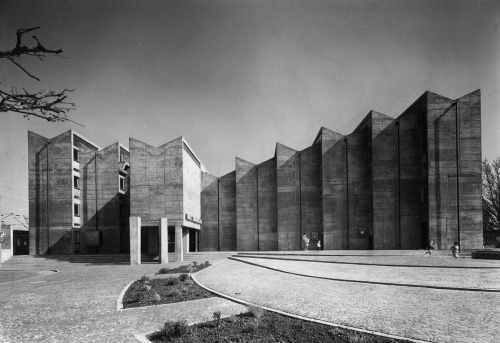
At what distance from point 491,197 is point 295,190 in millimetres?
27882

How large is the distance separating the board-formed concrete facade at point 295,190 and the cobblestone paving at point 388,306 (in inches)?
816

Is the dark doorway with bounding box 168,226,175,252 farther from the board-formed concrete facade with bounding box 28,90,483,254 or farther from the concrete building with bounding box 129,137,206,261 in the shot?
the concrete building with bounding box 129,137,206,261

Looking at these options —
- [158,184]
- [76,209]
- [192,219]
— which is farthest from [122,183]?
[158,184]

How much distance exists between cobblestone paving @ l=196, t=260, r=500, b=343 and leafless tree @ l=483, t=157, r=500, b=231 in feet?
141

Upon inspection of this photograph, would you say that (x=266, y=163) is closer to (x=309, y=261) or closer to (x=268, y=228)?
(x=268, y=228)

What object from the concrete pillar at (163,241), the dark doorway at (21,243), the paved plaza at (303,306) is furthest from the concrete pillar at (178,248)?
the dark doorway at (21,243)

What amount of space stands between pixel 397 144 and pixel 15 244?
5386 centimetres

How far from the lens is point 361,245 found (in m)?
41.2

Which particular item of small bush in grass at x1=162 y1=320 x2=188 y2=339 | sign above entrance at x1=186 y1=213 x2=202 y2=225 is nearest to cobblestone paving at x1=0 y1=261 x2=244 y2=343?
small bush in grass at x1=162 y1=320 x2=188 y2=339

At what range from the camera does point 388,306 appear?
10.4 m

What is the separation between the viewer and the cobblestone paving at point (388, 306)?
8.06 m

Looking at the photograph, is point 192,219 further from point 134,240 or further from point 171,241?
point 134,240

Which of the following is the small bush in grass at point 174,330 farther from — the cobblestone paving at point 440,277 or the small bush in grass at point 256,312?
the cobblestone paving at point 440,277

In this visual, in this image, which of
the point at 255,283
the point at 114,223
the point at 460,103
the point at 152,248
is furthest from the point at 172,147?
the point at 460,103
